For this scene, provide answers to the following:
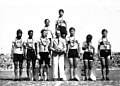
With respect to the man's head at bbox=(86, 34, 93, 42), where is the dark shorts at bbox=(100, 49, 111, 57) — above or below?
below

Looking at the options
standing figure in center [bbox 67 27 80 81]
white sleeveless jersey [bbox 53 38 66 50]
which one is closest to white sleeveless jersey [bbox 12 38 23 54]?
white sleeveless jersey [bbox 53 38 66 50]

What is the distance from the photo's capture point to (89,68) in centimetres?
1195

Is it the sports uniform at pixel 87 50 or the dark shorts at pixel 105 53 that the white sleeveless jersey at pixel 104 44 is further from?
the sports uniform at pixel 87 50

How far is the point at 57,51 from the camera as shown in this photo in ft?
38.6

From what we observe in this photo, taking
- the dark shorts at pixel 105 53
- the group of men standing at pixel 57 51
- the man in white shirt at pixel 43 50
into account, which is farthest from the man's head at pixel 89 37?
A: the man in white shirt at pixel 43 50

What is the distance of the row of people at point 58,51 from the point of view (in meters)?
11.7

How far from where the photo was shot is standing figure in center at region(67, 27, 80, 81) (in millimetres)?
11719

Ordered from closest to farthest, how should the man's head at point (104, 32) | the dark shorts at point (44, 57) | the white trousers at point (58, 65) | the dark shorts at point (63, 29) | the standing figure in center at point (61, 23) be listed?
the dark shorts at point (44, 57) < the white trousers at point (58, 65) < the man's head at point (104, 32) < the dark shorts at point (63, 29) < the standing figure in center at point (61, 23)

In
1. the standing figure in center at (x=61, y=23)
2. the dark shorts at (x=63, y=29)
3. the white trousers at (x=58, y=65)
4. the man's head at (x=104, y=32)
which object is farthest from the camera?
the standing figure in center at (x=61, y=23)

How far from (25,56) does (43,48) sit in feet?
2.82

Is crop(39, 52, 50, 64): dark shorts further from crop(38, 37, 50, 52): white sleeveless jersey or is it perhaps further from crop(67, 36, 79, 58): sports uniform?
crop(67, 36, 79, 58): sports uniform

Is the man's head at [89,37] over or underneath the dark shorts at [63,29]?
underneath

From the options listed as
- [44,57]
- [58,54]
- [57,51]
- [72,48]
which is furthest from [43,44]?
[72,48]

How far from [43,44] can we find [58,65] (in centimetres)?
102
